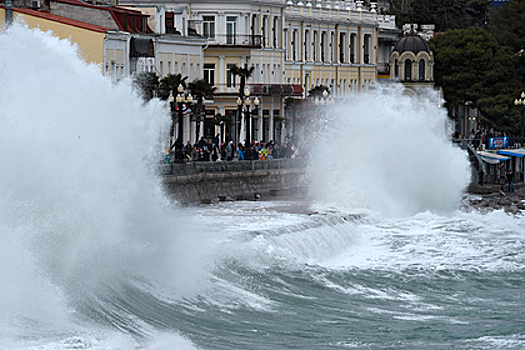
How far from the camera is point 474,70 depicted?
95750mm

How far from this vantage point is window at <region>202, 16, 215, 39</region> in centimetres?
7619

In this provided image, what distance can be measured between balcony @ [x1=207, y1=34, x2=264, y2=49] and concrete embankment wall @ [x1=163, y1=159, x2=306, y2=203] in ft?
62.5

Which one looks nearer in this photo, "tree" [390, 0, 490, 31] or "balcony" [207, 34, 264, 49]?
"balcony" [207, 34, 264, 49]

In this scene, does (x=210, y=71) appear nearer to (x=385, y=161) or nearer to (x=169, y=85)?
(x=169, y=85)

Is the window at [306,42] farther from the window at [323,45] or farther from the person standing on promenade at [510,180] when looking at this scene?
the person standing on promenade at [510,180]

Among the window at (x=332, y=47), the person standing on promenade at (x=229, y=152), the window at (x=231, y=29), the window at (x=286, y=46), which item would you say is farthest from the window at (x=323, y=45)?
the person standing on promenade at (x=229, y=152)

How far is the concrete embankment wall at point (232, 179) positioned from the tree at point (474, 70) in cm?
3743

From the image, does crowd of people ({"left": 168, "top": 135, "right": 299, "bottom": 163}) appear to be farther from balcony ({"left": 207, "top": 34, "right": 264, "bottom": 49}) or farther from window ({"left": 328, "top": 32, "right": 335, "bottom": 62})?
window ({"left": 328, "top": 32, "right": 335, "bottom": 62})

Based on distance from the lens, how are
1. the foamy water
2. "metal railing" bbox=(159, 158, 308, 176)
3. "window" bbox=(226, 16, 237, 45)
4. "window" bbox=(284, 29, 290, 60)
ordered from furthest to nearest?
"window" bbox=(284, 29, 290, 60) < "window" bbox=(226, 16, 237, 45) < "metal railing" bbox=(159, 158, 308, 176) < the foamy water

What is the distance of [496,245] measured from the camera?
4122 centimetres

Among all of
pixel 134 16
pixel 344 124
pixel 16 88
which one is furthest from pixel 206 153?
pixel 16 88

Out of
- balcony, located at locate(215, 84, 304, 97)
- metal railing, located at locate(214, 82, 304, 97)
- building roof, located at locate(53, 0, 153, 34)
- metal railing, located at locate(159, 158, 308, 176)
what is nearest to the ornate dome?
balcony, located at locate(215, 84, 304, 97)

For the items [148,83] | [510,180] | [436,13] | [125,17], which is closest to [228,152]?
[148,83]

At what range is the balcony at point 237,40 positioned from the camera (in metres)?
76.2
